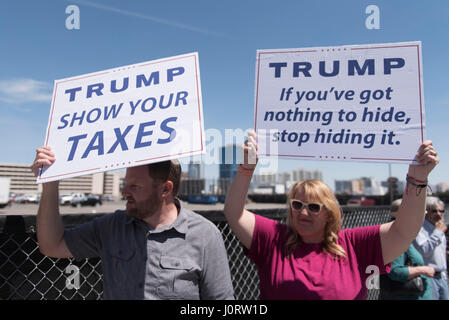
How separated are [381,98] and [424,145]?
1.29 feet

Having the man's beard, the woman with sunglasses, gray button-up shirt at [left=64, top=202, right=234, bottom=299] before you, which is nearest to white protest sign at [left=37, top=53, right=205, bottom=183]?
the man's beard

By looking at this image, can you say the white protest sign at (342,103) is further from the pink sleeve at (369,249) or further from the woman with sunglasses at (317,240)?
the pink sleeve at (369,249)

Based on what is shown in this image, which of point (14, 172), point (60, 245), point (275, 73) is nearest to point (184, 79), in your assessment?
point (275, 73)

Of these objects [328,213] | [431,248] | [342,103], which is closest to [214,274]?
[328,213]

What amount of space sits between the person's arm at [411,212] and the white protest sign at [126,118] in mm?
1293

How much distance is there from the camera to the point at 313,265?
1.91m

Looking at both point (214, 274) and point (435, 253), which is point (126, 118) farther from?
point (435, 253)

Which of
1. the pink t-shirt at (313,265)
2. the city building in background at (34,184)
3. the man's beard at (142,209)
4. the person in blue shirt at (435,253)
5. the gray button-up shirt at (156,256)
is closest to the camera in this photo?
the gray button-up shirt at (156,256)

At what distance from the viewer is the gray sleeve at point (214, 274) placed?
1678 millimetres

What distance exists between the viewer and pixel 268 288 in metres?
1.90

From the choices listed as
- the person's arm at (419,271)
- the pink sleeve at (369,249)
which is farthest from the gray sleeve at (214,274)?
the person's arm at (419,271)

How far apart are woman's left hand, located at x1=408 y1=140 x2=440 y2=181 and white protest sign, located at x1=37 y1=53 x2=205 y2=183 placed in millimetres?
1301

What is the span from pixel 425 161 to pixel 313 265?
90 centimetres
